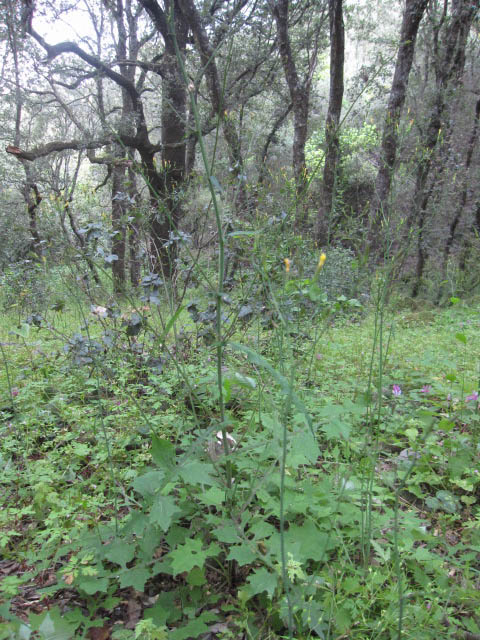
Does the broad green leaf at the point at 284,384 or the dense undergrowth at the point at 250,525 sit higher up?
the broad green leaf at the point at 284,384

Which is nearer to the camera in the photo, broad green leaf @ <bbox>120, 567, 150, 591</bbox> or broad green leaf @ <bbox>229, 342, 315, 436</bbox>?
broad green leaf @ <bbox>229, 342, 315, 436</bbox>

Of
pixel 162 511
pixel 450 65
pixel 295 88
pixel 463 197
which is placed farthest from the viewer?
pixel 463 197

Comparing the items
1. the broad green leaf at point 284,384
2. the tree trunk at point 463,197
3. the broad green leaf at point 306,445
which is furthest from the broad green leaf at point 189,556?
the tree trunk at point 463,197

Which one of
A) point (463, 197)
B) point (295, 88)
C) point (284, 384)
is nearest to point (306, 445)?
point (284, 384)

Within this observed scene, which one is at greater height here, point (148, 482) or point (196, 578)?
point (148, 482)

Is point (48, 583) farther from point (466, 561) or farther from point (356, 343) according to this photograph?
point (356, 343)

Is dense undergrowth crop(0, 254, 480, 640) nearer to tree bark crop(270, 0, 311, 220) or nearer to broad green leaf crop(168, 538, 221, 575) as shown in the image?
broad green leaf crop(168, 538, 221, 575)

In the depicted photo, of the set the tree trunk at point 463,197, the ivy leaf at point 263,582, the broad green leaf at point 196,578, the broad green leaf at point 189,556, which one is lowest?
the broad green leaf at point 196,578

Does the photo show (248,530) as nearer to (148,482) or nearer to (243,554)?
(243,554)

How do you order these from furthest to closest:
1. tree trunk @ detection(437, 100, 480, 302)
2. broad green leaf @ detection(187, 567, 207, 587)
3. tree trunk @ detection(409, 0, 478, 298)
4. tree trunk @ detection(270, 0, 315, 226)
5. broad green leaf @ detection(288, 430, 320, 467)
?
tree trunk @ detection(437, 100, 480, 302), tree trunk @ detection(409, 0, 478, 298), tree trunk @ detection(270, 0, 315, 226), broad green leaf @ detection(187, 567, 207, 587), broad green leaf @ detection(288, 430, 320, 467)

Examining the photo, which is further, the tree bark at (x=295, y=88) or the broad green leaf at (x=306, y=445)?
the tree bark at (x=295, y=88)

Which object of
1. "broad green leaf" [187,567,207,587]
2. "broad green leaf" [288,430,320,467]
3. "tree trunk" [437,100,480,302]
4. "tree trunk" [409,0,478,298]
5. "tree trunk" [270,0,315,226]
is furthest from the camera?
"tree trunk" [437,100,480,302]

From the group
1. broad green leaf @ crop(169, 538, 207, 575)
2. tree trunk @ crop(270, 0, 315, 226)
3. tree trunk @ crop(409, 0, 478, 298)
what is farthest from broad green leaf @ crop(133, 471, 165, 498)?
tree trunk @ crop(409, 0, 478, 298)

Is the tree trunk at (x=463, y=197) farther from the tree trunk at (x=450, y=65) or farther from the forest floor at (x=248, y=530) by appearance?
the forest floor at (x=248, y=530)
